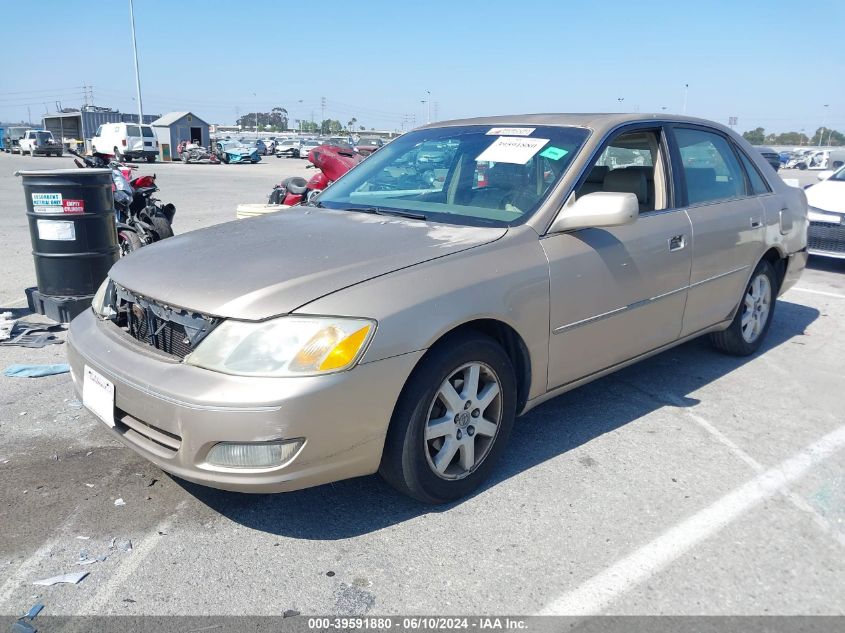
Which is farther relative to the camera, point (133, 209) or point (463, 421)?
point (133, 209)

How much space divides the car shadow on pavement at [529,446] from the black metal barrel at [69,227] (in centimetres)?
307

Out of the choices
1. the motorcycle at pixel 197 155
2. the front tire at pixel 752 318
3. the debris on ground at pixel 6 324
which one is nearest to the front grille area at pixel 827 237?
the front tire at pixel 752 318

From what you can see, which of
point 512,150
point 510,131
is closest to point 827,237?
point 510,131

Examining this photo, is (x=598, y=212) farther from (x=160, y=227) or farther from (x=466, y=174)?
(x=160, y=227)

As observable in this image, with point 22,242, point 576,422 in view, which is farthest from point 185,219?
point 576,422

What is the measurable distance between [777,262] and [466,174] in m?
2.78

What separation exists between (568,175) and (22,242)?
8.76m

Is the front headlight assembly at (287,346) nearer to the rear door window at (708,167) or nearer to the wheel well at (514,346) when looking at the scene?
the wheel well at (514,346)

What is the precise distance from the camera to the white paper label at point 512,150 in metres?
3.55

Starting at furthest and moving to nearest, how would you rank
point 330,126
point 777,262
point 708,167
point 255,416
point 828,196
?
1. point 330,126
2. point 828,196
3. point 777,262
4. point 708,167
5. point 255,416

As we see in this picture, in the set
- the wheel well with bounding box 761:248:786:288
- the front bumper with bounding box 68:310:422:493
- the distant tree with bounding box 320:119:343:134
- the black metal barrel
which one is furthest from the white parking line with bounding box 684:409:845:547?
the distant tree with bounding box 320:119:343:134

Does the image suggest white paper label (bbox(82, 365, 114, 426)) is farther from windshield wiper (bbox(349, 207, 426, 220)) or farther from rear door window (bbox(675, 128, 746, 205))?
rear door window (bbox(675, 128, 746, 205))

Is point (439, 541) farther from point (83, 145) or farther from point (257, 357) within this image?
point (83, 145)

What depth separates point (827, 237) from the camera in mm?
8406
